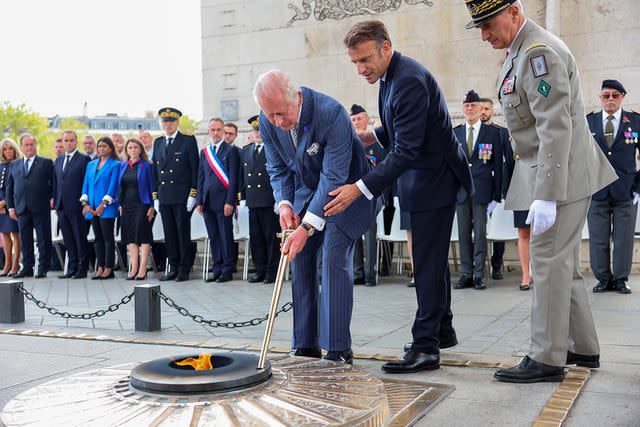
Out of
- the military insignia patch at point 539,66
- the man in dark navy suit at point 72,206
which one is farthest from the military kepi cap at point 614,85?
the man in dark navy suit at point 72,206

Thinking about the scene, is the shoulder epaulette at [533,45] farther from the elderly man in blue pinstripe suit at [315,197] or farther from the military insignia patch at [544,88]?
the elderly man in blue pinstripe suit at [315,197]

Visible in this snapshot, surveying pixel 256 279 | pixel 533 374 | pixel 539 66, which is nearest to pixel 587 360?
Result: pixel 533 374

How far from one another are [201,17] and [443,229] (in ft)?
29.1

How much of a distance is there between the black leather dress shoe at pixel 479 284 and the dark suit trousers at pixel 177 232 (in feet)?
13.0

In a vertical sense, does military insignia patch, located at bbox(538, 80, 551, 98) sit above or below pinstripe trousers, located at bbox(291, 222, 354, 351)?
above

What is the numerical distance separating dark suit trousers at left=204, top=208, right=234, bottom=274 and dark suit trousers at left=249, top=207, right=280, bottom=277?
1.18ft

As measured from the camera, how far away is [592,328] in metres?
4.00

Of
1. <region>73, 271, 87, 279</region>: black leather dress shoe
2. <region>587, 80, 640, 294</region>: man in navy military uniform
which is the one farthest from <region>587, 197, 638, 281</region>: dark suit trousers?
<region>73, 271, 87, 279</region>: black leather dress shoe

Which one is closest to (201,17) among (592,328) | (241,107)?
(241,107)

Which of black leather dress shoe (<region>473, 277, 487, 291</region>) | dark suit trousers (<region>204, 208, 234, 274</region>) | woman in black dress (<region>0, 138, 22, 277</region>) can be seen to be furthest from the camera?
woman in black dress (<region>0, 138, 22, 277</region>)

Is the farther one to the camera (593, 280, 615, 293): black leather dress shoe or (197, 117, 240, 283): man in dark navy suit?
(197, 117, 240, 283): man in dark navy suit

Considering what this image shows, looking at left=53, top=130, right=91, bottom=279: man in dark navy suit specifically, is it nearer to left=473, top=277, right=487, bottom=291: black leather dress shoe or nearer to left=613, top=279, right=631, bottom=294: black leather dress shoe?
left=473, top=277, right=487, bottom=291: black leather dress shoe

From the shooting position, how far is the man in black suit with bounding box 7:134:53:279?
11.0 metres

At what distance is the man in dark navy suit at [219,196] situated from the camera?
31.8 ft
